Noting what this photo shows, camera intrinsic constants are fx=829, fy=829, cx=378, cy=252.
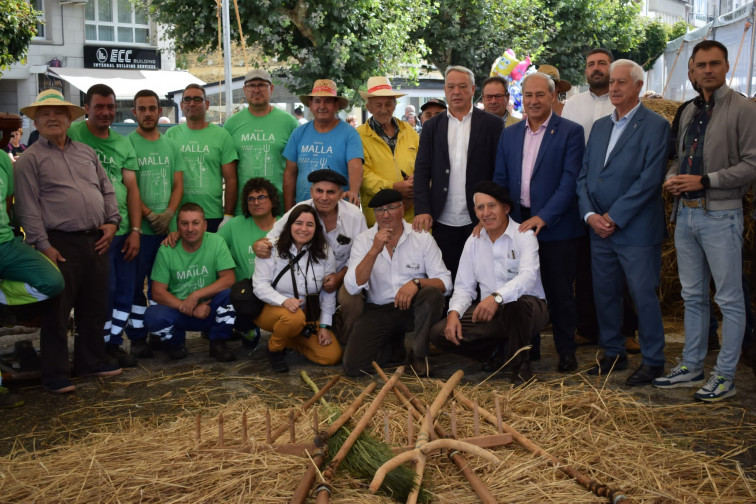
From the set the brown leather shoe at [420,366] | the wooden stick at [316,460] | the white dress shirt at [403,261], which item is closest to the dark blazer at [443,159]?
the white dress shirt at [403,261]

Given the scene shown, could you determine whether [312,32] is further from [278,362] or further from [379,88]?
[278,362]

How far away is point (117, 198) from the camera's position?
623 cm

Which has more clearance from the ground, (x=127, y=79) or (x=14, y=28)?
(x=14, y=28)

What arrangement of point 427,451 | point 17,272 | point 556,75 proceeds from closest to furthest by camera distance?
point 427,451, point 17,272, point 556,75

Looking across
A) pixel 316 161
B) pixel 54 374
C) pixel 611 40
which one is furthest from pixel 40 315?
pixel 611 40

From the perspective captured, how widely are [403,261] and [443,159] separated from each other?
0.85 metres

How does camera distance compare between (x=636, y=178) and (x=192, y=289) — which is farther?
(x=192, y=289)

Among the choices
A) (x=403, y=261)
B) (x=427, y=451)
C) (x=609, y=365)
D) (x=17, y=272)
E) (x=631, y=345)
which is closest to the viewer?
(x=427, y=451)

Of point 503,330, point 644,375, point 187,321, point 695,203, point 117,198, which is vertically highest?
point 695,203

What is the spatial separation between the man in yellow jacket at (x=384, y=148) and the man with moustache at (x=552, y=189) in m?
1.24

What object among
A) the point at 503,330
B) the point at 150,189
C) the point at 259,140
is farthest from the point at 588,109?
the point at 150,189

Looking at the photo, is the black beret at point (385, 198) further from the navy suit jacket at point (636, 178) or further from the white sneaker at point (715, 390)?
the white sneaker at point (715, 390)

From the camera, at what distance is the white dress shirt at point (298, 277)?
6.21 m

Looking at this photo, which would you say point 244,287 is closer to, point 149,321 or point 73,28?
point 149,321
